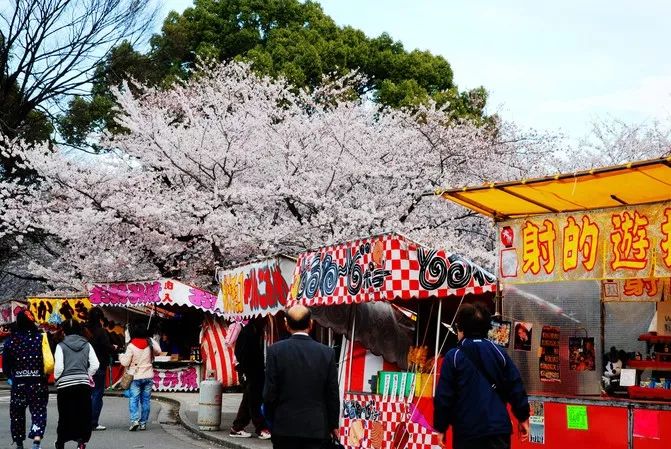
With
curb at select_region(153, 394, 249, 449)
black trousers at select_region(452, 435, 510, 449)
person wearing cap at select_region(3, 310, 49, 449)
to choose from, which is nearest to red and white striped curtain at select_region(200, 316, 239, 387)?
curb at select_region(153, 394, 249, 449)

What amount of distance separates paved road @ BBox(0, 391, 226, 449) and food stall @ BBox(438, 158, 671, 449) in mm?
5754

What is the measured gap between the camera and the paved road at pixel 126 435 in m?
→ 13.3

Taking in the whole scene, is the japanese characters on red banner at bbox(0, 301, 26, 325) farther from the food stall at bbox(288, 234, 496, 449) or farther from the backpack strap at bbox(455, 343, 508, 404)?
the backpack strap at bbox(455, 343, 508, 404)

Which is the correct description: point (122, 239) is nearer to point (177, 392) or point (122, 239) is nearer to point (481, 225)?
point (177, 392)

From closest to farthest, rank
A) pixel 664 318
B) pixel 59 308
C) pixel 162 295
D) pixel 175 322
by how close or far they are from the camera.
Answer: pixel 664 318 → pixel 162 295 → pixel 175 322 → pixel 59 308

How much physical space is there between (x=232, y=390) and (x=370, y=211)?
20.0 ft

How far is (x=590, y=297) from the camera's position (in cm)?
1010

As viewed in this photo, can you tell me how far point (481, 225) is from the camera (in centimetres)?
2803

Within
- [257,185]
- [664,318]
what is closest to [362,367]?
[664,318]

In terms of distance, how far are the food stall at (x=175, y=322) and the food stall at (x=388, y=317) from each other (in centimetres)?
1123

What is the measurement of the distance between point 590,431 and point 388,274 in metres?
2.81

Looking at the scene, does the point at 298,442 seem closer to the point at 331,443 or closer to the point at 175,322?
the point at 331,443

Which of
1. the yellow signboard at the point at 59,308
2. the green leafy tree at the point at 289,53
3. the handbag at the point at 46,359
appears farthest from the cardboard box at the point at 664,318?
the green leafy tree at the point at 289,53

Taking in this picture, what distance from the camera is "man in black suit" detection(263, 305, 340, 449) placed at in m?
6.58
